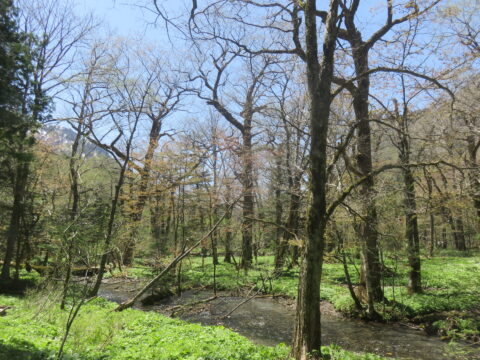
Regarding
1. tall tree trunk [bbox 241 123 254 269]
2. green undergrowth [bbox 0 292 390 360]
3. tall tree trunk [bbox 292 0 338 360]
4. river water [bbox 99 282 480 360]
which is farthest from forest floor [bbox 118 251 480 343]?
tall tree trunk [bbox 292 0 338 360]

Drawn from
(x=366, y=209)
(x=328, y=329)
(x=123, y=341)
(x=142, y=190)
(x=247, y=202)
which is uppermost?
(x=142, y=190)

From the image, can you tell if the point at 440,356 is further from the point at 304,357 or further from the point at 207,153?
the point at 207,153

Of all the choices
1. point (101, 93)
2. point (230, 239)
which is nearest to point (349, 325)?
point (230, 239)

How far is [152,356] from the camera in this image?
587cm

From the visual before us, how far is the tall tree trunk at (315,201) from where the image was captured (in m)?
5.38

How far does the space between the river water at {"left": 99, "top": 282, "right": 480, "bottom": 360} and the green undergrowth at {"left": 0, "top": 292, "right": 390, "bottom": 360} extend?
1.70 metres

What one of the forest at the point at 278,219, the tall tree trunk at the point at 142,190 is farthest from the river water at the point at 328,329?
the tall tree trunk at the point at 142,190

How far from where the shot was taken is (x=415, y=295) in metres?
11.1

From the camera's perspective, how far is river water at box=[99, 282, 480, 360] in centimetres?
757

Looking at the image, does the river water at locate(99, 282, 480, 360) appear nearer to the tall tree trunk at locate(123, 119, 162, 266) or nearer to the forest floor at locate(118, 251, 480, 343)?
the forest floor at locate(118, 251, 480, 343)

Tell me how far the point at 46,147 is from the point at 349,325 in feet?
53.9

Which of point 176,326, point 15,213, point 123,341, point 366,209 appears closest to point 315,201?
point 366,209

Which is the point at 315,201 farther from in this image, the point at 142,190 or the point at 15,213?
the point at 142,190

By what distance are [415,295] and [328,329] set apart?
3966 millimetres
